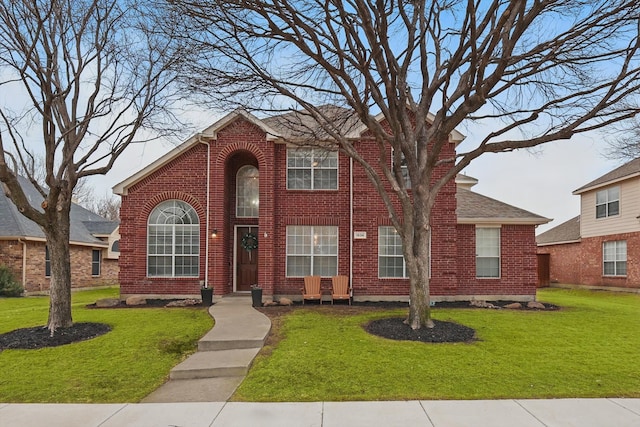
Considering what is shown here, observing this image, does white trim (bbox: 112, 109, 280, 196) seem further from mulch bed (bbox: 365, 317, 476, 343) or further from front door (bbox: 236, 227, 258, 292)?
mulch bed (bbox: 365, 317, 476, 343)

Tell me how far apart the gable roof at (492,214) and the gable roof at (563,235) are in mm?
11220

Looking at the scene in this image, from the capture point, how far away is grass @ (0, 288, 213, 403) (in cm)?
544

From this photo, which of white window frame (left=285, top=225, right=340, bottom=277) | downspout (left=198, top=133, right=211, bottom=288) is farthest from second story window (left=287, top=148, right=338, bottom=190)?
downspout (left=198, top=133, right=211, bottom=288)

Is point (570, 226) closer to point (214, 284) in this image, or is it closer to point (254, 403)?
point (214, 284)

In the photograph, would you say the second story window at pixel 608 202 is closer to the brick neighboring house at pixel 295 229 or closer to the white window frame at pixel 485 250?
the brick neighboring house at pixel 295 229

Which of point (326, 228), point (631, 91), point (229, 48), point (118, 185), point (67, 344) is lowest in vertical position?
point (67, 344)

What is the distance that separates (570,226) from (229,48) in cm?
2451

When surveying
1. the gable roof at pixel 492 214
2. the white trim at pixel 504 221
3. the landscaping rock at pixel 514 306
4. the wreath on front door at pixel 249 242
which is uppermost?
the gable roof at pixel 492 214

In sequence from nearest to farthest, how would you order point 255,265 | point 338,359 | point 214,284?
point 338,359
point 214,284
point 255,265

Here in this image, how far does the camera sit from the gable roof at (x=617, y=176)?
736 inches

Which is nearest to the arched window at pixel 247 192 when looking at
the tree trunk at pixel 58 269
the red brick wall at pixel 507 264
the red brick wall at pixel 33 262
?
the tree trunk at pixel 58 269

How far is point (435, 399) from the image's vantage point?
16.6 ft

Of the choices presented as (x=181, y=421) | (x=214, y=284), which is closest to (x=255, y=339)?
(x=181, y=421)

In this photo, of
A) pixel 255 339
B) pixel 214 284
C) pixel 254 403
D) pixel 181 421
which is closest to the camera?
pixel 181 421
